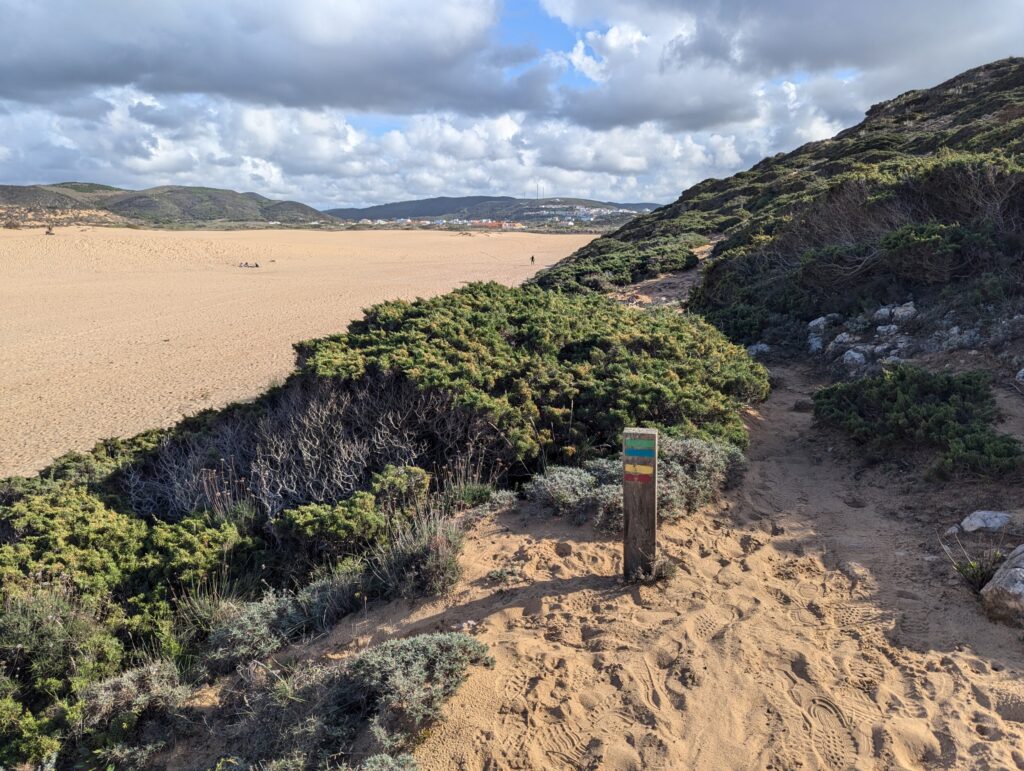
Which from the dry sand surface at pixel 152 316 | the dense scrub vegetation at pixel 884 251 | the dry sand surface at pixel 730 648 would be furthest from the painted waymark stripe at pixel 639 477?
the dry sand surface at pixel 152 316

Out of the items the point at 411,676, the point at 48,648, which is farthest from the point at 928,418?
the point at 48,648

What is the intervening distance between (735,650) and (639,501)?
95 centimetres

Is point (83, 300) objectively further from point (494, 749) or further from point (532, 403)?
point (494, 749)

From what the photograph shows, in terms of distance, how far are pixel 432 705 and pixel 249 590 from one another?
6.76 ft

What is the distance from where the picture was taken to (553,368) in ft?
20.9

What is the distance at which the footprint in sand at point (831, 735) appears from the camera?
8.63 ft

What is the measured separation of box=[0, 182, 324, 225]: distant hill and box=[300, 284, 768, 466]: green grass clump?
102 m

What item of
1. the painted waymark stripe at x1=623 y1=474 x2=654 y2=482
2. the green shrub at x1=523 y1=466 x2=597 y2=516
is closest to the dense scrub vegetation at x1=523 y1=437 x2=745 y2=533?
the green shrub at x1=523 y1=466 x2=597 y2=516

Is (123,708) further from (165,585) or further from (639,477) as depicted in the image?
Answer: (639,477)

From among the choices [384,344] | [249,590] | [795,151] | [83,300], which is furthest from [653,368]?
[795,151]

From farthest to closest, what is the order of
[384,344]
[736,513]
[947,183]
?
[947,183] < [384,344] < [736,513]

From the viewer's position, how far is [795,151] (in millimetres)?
33875

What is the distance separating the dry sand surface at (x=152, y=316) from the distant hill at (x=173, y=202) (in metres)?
70.8

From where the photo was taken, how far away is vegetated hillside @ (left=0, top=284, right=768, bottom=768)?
3.31m
